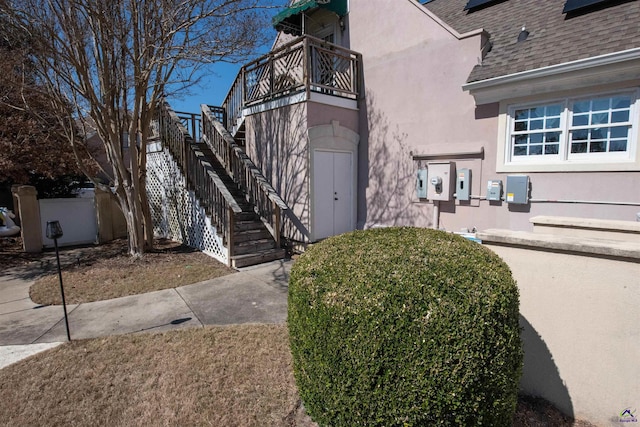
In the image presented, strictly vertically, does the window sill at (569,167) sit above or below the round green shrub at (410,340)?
above

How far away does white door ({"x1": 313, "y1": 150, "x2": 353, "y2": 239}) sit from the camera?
26.0 ft

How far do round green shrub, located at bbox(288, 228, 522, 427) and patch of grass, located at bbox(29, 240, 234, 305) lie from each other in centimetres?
449

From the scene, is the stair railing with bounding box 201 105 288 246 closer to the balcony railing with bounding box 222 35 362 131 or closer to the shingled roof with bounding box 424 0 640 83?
the balcony railing with bounding box 222 35 362 131

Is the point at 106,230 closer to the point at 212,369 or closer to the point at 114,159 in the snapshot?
the point at 114,159

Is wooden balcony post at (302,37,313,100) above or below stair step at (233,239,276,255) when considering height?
above

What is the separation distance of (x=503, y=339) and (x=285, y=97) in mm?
7230

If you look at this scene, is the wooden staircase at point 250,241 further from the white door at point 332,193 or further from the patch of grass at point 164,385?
the patch of grass at point 164,385

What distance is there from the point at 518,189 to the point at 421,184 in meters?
1.97

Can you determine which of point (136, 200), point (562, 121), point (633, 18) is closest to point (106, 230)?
point (136, 200)

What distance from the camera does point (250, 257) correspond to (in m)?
7.09

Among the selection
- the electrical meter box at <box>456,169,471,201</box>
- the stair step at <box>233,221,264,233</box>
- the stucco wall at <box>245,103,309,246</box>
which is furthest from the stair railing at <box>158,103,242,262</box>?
the electrical meter box at <box>456,169,471,201</box>

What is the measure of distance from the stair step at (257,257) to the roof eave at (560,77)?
5233 mm

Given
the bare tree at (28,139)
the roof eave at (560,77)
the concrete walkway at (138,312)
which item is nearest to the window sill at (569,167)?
the roof eave at (560,77)

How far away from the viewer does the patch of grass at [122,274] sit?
5.43m
